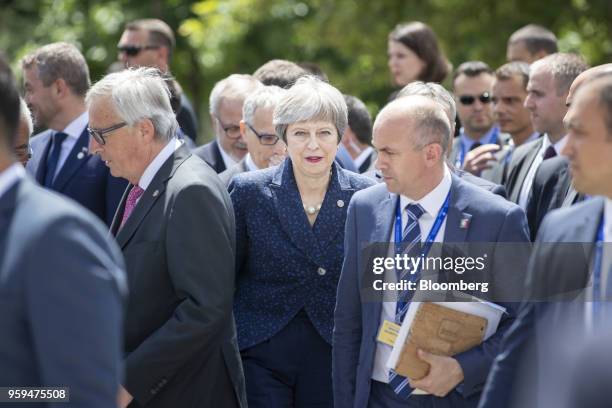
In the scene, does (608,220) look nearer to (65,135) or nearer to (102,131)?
(102,131)

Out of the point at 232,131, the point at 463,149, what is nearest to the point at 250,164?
the point at 232,131

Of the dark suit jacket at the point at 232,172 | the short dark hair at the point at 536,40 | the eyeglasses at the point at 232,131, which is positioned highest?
the short dark hair at the point at 536,40

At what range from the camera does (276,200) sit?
614 centimetres

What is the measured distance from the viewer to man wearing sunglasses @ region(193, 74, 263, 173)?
797 centimetres

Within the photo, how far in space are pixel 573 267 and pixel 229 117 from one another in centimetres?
443

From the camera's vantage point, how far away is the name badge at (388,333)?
4.90 metres

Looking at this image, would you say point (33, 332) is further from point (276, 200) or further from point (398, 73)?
point (398, 73)

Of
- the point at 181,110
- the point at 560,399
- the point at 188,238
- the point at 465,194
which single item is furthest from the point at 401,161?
the point at 181,110

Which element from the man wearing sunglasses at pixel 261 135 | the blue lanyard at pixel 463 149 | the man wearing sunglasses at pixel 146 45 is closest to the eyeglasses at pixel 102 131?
A: the man wearing sunglasses at pixel 261 135

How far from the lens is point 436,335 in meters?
4.79

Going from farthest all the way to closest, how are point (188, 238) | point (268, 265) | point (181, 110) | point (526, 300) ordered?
point (181, 110), point (268, 265), point (188, 238), point (526, 300)

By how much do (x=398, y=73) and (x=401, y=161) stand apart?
507cm

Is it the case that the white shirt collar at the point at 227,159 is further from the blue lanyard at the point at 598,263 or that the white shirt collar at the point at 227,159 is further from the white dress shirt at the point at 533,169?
the blue lanyard at the point at 598,263

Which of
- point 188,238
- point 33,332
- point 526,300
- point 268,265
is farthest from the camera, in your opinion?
point 268,265
